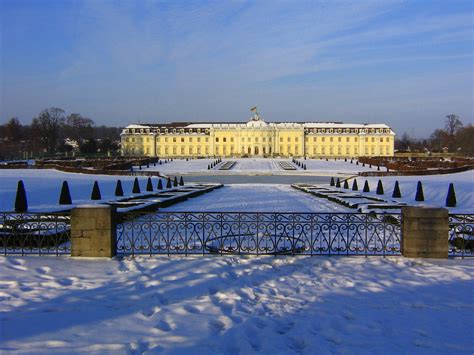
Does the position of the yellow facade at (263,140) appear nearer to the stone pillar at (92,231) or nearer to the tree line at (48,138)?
the tree line at (48,138)

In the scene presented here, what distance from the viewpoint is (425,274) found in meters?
7.07

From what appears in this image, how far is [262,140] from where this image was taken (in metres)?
108

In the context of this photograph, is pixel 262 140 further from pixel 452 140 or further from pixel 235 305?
pixel 235 305

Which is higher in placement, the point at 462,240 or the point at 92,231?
the point at 92,231

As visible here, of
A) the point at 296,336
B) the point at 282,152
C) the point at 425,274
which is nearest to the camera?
the point at 296,336

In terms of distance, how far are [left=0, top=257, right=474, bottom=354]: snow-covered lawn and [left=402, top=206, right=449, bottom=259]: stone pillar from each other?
0.85ft

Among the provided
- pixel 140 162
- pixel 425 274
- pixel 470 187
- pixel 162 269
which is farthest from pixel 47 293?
pixel 140 162

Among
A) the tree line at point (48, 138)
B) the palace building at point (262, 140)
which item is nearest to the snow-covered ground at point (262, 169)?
the tree line at point (48, 138)

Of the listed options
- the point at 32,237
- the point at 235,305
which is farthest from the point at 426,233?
the point at 32,237

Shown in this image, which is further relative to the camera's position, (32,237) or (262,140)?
(262,140)

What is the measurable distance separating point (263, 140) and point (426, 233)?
10093 centimetres

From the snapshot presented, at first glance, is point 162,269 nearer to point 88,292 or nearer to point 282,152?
point 88,292

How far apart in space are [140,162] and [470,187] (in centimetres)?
3635

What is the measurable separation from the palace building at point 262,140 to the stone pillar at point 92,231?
3898 inches
